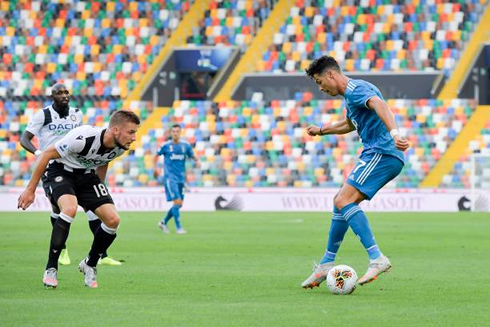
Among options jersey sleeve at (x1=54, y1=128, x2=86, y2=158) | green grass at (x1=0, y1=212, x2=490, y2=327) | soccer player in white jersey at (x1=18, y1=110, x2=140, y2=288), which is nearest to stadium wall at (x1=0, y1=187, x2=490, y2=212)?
green grass at (x1=0, y1=212, x2=490, y2=327)

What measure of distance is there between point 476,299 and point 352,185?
5.32ft

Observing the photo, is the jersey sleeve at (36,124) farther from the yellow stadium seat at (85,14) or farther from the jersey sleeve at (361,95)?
the yellow stadium seat at (85,14)

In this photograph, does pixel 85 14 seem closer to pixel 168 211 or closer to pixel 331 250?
pixel 168 211

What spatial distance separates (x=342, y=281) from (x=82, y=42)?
33803 mm

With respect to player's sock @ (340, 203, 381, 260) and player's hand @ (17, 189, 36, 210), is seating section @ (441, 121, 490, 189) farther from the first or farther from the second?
player's hand @ (17, 189, 36, 210)

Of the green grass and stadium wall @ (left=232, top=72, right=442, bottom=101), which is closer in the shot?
the green grass

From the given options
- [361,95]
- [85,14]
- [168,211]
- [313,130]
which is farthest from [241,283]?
[85,14]

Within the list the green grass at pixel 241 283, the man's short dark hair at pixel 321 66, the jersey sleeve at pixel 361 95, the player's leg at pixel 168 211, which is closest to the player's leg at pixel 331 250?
the green grass at pixel 241 283

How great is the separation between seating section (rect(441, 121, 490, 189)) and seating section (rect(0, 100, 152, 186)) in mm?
11481

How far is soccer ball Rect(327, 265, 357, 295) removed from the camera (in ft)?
34.7

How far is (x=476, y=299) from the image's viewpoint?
10.2 m

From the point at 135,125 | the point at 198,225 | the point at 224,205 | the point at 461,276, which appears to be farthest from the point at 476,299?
the point at 224,205

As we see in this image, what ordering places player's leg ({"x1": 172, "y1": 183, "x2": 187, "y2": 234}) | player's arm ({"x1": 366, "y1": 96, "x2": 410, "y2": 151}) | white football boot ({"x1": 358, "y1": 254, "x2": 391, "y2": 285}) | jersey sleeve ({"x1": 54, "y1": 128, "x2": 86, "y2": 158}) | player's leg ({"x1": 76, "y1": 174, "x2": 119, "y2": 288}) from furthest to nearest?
player's leg ({"x1": 172, "y1": 183, "x2": 187, "y2": 234}) < player's leg ({"x1": 76, "y1": 174, "x2": 119, "y2": 288}) < jersey sleeve ({"x1": 54, "y1": 128, "x2": 86, "y2": 158}) < white football boot ({"x1": 358, "y1": 254, "x2": 391, "y2": 285}) < player's arm ({"x1": 366, "y1": 96, "x2": 410, "y2": 151})

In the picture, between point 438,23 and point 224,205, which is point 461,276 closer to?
point 224,205
